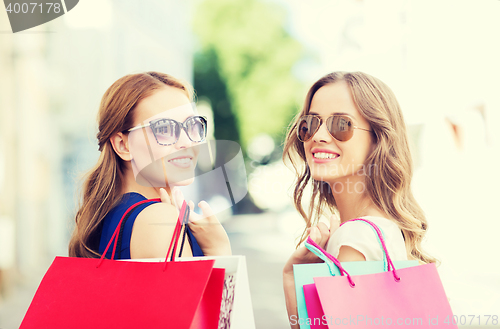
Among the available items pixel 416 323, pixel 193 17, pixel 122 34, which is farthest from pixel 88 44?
pixel 416 323

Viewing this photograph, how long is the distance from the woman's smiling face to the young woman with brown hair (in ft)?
1.41

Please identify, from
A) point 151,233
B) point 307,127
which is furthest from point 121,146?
point 307,127

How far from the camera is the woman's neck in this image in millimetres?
1283

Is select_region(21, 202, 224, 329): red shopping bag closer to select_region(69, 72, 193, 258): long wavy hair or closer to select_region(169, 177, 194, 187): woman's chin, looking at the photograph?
select_region(69, 72, 193, 258): long wavy hair

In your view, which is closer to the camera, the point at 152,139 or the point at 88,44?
the point at 152,139

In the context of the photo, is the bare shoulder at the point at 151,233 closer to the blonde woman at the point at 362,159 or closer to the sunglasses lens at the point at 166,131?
the sunglasses lens at the point at 166,131

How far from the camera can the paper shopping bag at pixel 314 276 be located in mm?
939

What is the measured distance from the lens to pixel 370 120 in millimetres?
1250

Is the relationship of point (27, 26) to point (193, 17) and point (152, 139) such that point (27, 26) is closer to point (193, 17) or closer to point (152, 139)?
point (193, 17)

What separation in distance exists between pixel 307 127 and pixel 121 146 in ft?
2.28

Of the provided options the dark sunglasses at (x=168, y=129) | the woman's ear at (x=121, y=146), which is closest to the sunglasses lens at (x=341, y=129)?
the dark sunglasses at (x=168, y=129)

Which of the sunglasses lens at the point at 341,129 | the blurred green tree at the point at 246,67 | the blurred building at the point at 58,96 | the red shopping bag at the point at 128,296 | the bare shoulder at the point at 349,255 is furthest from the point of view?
the blurred green tree at the point at 246,67

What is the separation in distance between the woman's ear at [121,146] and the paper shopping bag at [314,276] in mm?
728

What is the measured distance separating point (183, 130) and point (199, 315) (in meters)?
0.62
